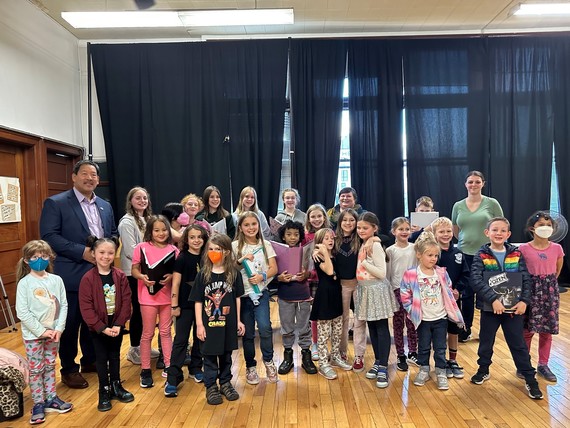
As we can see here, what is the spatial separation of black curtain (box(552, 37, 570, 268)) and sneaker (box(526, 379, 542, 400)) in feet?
13.0

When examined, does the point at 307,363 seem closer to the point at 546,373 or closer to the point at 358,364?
the point at 358,364

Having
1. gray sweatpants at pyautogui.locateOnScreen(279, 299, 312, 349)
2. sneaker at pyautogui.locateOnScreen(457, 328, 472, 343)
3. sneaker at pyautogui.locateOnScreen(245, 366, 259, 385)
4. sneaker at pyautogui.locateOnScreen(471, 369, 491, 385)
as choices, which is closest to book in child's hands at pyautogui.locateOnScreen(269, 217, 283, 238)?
gray sweatpants at pyautogui.locateOnScreen(279, 299, 312, 349)

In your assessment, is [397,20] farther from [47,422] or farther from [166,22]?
[47,422]

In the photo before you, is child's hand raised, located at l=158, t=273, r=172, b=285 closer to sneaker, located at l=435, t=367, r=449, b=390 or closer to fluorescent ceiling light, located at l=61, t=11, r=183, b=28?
sneaker, located at l=435, t=367, r=449, b=390

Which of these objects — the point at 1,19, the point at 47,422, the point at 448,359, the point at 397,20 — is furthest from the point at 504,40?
the point at 47,422

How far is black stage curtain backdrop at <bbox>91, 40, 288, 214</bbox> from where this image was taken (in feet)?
18.8

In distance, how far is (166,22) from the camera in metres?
4.51

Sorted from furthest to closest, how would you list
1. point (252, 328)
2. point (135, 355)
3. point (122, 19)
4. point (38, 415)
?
point (122, 19), point (135, 355), point (252, 328), point (38, 415)

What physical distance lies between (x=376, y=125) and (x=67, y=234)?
4.26 m

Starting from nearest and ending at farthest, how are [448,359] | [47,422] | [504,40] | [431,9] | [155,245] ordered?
[47,422] → [155,245] → [448,359] → [431,9] → [504,40]

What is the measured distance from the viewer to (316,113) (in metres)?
5.75

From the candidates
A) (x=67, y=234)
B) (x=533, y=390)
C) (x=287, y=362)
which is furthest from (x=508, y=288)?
(x=67, y=234)

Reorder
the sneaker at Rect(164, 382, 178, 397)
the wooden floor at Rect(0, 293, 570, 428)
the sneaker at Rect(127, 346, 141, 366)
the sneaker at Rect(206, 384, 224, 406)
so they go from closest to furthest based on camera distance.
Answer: the wooden floor at Rect(0, 293, 570, 428), the sneaker at Rect(206, 384, 224, 406), the sneaker at Rect(164, 382, 178, 397), the sneaker at Rect(127, 346, 141, 366)

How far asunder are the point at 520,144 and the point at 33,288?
6058 millimetres
